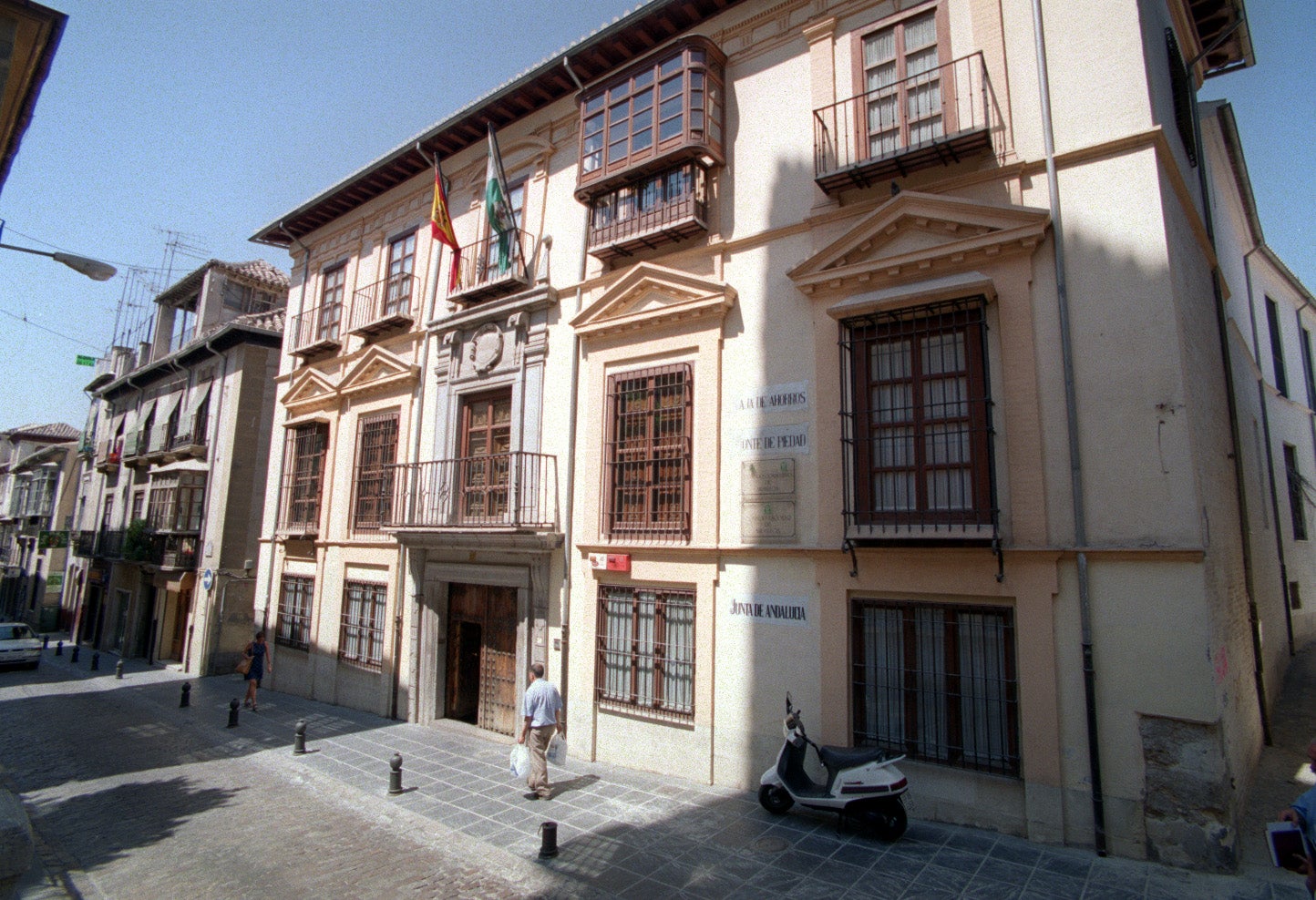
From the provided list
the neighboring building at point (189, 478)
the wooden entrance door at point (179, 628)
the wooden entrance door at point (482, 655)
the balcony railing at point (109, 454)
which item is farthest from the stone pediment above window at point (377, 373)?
the balcony railing at point (109, 454)

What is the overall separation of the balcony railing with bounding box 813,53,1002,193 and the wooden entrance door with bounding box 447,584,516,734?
8493 mm

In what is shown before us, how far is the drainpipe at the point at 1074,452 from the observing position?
651 cm

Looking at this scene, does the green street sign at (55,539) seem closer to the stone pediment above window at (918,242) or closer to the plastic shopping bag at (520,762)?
the plastic shopping bag at (520,762)

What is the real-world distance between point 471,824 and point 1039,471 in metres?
7.22

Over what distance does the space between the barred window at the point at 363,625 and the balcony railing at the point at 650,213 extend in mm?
8387

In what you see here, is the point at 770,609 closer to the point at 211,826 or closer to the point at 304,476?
the point at 211,826

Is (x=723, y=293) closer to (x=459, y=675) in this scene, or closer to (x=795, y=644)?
(x=795, y=644)

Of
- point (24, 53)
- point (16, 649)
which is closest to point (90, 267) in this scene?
point (24, 53)

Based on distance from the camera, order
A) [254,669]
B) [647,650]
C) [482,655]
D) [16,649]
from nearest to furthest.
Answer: [647,650], [482,655], [254,669], [16,649]

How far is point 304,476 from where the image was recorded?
55.2ft

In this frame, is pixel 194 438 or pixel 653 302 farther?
pixel 194 438

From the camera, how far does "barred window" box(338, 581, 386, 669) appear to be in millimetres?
14039

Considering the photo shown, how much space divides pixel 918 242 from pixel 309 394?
1465 cm

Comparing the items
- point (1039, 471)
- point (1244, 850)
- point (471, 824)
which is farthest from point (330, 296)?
point (1244, 850)
